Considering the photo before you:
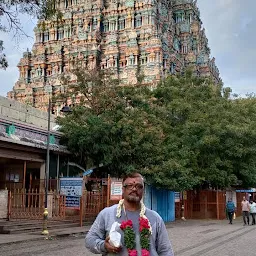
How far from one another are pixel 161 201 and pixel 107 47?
3110cm

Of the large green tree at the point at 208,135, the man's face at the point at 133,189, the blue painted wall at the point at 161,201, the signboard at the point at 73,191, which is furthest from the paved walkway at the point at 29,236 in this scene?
the man's face at the point at 133,189

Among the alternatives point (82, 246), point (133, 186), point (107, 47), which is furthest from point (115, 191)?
point (107, 47)

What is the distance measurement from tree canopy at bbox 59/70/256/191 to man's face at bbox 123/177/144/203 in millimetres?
16983

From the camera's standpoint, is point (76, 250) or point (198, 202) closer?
point (76, 250)

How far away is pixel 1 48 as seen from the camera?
11227mm

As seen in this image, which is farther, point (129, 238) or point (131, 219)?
point (131, 219)

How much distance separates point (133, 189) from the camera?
3668 mm

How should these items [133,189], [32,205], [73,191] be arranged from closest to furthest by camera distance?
[133,189] < [32,205] < [73,191]

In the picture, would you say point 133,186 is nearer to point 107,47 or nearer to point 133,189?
point 133,189

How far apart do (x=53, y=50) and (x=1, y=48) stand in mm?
44804

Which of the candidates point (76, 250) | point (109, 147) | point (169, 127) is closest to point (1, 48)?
point (76, 250)

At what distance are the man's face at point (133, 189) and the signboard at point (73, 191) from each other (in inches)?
583

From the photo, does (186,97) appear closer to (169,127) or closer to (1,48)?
(169,127)

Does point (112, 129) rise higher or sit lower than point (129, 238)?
higher
